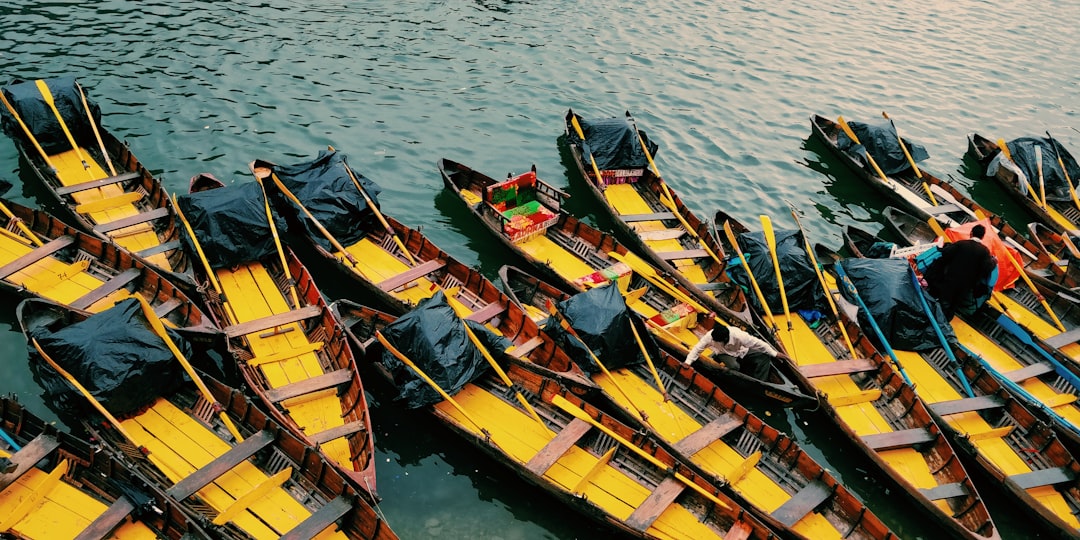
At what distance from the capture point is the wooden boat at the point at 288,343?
11906mm

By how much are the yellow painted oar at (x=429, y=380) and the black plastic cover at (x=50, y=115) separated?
11667 mm

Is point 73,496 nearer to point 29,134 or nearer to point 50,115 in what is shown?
point 29,134

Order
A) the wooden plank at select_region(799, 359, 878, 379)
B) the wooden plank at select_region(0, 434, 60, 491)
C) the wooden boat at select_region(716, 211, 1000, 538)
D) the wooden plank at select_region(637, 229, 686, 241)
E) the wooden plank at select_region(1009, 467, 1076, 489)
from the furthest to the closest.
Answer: the wooden plank at select_region(637, 229, 686, 241)
the wooden plank at select_region(799, 359, 878, 379)
the wooden plank at select_region(1009, 467, 1076, 489)
the wooden boat at select_region(716, 211, 1000, 538)
the wooden plank at select_region(0, 434, 60, 491)

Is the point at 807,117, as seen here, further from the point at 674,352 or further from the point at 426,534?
the point at 426,534

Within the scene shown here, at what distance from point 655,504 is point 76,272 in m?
12.5

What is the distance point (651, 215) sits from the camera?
61.6 ft

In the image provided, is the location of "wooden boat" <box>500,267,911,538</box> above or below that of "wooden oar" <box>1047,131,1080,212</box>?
below

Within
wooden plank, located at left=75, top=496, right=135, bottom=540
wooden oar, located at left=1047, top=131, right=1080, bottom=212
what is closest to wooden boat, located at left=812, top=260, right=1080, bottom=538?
wooden oar, located at left=1047, top=131, right=1080, bottom=212

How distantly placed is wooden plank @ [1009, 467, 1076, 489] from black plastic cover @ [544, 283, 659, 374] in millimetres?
6523

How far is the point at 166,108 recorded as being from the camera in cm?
2228

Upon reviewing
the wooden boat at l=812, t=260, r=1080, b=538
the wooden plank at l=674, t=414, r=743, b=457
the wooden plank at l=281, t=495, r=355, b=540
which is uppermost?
the wooden plank at l=281, t=495, r=355, b=540

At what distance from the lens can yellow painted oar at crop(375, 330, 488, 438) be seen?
12531mm

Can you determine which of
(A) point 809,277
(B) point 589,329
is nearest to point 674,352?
(B) point 589,329

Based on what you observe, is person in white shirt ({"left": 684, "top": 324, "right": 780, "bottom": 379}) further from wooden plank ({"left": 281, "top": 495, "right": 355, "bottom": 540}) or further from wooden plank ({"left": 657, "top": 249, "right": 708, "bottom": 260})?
wooden plank ({"left": 281, "top": 495, "right": 355, "bottom": 540})
